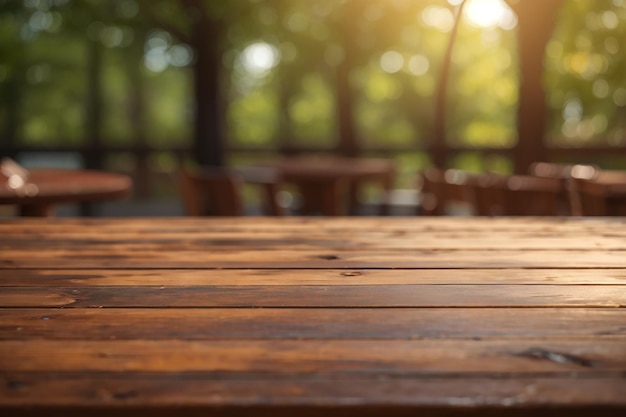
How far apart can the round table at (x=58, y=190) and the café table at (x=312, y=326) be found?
81 cm

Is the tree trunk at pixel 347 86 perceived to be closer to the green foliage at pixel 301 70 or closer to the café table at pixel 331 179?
the green foliage at pixel 301 70

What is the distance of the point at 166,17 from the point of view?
291 inches

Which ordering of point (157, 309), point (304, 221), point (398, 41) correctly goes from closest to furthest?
1. point (157, 309)
2. point (304, 221)
3. point (398, 41)

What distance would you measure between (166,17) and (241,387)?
694cm

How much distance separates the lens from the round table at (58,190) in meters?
2.70

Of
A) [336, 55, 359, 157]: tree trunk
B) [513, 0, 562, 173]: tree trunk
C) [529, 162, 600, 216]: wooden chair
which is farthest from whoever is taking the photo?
[336, 55, 359, 157]: tree trunk

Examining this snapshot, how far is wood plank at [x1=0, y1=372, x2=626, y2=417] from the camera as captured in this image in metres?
0.81

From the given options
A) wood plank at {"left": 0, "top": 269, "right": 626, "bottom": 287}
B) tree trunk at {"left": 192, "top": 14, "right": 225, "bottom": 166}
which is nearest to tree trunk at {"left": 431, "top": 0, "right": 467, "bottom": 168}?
tree trunk at {"left": 192, "top": 14, "right": 225, "bottom": 166}

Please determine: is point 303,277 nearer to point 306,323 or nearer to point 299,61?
point 306,323

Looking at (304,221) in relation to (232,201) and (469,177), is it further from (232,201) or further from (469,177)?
(469,177)

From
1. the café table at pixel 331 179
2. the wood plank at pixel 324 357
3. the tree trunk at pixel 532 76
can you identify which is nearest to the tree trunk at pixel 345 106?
the café table at pixel 331 179

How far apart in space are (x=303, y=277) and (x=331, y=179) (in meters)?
3.99

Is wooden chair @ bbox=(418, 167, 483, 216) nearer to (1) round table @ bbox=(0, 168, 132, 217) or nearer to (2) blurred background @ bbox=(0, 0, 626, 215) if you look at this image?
(2) blurred background @ bbox=(0, 0, 626, 215)

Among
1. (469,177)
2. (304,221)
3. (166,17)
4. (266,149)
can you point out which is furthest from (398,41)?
(304,221)
